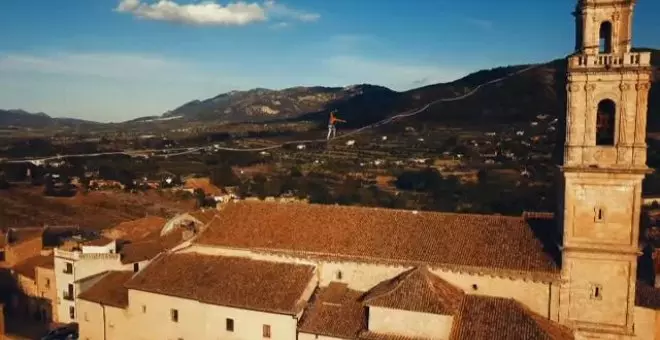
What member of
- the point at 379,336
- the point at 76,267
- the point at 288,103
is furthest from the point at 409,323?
the point at 288,103

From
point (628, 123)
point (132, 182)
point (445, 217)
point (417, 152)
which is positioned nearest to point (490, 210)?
point (445, 217)

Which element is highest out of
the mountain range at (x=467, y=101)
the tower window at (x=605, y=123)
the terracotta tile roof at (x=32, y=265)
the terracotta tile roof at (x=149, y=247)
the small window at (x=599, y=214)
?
the mountain range at (x=467, y=101)

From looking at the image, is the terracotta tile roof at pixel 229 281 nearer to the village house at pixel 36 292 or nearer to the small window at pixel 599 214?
the small window at pixel 599 214

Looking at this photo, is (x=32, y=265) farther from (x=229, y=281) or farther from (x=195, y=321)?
(x=229, y=281)

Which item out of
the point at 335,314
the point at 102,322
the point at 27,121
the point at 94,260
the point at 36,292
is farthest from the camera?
the point at 27,121

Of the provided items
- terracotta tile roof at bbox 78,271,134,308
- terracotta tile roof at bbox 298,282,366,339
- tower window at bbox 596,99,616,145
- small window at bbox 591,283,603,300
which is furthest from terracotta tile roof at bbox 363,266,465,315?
terracotta tile roof at bbox 78,271,134,308

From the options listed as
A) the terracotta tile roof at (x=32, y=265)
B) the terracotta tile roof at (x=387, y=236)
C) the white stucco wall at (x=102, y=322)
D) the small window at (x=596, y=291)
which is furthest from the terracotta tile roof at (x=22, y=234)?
the small window at (x=596, y=291)

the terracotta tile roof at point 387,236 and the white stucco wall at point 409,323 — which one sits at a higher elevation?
the terracotta tile roof at point 387,236
